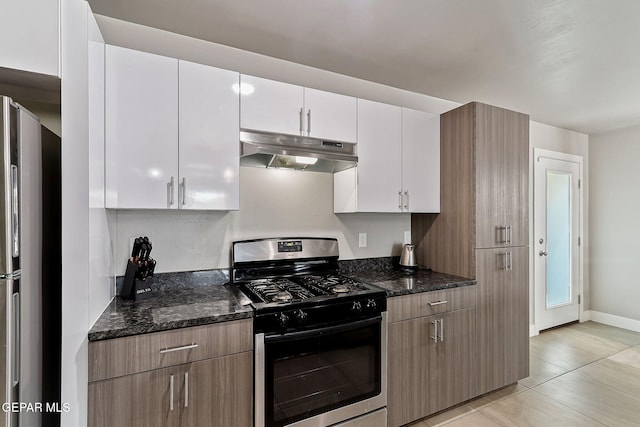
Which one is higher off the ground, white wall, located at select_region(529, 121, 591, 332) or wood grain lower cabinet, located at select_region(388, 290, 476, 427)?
white wall, located at select_region(529, 121, 591, 332)

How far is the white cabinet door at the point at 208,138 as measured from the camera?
1686 millimetres

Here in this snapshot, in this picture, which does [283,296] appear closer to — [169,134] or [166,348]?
[166,348]

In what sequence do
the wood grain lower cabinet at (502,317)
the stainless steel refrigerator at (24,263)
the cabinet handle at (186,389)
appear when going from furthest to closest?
the wood grain lower cabinet at (502,317), the cabinet handle at (186,389), the stainless steel refrigerator at (24,263)

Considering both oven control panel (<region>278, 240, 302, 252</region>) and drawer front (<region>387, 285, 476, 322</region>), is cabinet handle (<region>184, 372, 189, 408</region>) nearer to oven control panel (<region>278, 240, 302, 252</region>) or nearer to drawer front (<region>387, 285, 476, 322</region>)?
oven control panel (<region>278, 240, 302, 252</region>)

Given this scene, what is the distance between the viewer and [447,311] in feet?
7.06

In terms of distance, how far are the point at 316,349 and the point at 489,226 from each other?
62.6 inches

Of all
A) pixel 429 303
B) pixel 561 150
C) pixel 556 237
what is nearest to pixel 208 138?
pixel 429 303

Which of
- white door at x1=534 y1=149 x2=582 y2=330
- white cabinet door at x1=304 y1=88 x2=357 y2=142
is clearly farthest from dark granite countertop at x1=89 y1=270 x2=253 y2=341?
white door at x1=534 y1=149 x2=582 y2=330

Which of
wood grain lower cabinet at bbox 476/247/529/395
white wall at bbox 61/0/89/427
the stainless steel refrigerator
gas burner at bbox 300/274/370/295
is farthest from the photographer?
wood grain lower cabinet at bbox 476/247/529/395

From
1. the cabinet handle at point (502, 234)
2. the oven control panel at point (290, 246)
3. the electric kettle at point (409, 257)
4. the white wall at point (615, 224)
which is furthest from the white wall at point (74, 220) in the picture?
the white wall at point (615, 224)

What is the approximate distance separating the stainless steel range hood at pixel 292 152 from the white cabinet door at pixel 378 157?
5.1 inches

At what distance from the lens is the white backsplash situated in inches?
75.9

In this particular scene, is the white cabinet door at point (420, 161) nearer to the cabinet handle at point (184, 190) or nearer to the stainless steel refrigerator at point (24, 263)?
the cabinet handle at point (184, 190)

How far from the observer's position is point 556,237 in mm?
3969
